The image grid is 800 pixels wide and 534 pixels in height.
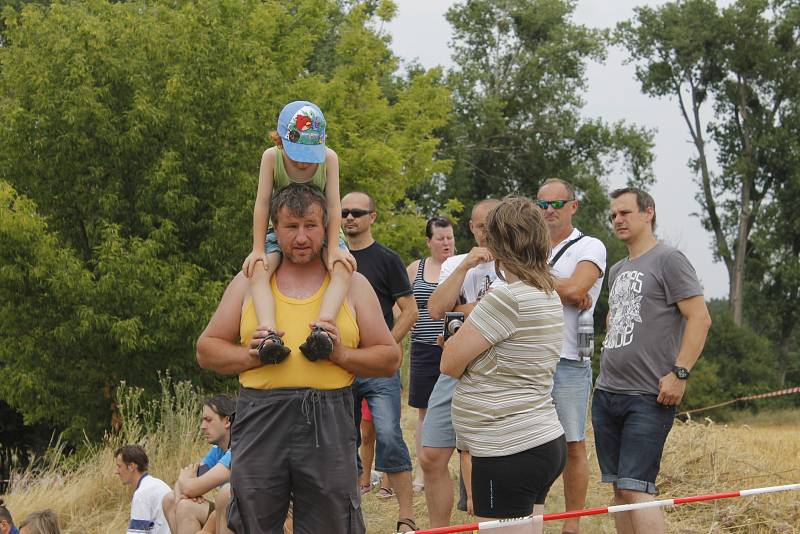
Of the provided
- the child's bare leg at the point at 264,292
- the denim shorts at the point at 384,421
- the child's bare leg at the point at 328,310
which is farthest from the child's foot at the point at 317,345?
the denim shorts at the point at 384,421

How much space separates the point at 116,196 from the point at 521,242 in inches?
462

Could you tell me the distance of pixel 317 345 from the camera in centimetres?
370

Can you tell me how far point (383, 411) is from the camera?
644cm

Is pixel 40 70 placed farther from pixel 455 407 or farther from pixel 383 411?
pixel 455 407

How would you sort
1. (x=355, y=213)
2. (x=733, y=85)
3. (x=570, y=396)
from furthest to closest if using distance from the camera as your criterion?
(x=733, y=85)
(x=355, y=213)
(x=570, y=396)

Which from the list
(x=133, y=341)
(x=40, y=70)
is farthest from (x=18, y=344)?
(x=40, y=70)

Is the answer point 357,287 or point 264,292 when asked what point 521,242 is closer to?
point 357,287

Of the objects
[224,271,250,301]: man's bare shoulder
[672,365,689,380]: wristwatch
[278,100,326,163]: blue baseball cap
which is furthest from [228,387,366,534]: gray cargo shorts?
[672,365,689,380]: wristwatch

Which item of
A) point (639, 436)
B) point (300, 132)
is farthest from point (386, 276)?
point (300, 132)

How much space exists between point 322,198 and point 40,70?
505 inches

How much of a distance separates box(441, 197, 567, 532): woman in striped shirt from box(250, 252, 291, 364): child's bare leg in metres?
0.84

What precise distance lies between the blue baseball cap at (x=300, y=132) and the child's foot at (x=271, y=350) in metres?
1.03

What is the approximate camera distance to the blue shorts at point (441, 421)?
19.3ft

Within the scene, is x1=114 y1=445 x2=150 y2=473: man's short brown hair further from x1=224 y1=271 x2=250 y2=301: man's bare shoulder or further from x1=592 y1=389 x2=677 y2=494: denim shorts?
x1=224 y1=271 x2=250 y2=301: man's bare shoulder
